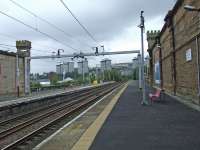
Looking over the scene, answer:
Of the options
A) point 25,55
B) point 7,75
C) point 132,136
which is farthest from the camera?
point 25,55

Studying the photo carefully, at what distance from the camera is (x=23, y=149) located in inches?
479

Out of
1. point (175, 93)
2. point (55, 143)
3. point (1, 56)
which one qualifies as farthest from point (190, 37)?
point (1, 56)

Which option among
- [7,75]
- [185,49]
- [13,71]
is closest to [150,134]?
[185,49]

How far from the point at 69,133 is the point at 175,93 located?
69.8 feet

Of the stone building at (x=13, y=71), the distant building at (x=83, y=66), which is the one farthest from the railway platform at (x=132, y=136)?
the distant building at (x=83, y=66)

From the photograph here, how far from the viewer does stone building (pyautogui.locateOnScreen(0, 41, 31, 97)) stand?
43.9 m

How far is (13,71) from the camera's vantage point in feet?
155

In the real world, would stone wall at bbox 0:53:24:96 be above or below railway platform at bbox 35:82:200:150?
above

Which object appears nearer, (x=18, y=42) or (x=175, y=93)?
(x=175, y=93)

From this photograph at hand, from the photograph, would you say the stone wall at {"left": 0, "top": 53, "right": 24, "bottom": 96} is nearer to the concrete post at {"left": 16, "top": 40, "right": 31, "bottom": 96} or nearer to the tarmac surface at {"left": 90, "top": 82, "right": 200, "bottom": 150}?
the concrete post at {"left": 16, "top": 40, "right": 31, "bottom": 96}

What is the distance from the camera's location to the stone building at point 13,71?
4391 centimetres

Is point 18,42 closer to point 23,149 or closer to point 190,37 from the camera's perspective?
point 190,37

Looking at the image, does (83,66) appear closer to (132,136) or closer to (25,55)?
(25,55)

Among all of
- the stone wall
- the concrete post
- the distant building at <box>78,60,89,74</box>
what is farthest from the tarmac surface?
the distant building at <box>78,60,89,74</box>
